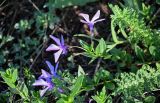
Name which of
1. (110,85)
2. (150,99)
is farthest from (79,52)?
(150,99)

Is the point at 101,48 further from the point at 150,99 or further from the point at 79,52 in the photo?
the point at 79,52

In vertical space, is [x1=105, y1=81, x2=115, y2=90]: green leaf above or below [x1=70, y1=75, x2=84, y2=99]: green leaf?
below

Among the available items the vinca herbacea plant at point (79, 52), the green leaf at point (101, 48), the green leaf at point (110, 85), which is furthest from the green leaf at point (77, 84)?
the green leaf at point (110, 85)

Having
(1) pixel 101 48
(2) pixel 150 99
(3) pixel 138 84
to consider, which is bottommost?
(2) pixel 150 99

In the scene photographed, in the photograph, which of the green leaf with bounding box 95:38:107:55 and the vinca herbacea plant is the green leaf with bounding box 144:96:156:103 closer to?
the vinca herbacea plant

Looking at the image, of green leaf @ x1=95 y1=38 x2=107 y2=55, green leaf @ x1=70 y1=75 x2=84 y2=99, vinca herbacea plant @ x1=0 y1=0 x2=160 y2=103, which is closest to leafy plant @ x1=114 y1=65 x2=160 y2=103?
vinca herbacea plant @ x1=0 y1=0 x2=160 y2=103

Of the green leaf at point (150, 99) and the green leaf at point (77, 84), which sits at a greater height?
the green leaf at point (77, 84)

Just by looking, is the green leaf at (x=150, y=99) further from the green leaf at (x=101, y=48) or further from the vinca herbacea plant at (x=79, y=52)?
the green leaf at (x=101, y=48)

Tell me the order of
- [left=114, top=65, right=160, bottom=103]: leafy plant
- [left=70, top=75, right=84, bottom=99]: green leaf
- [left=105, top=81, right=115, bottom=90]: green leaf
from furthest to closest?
[left=105, top=81, right=115, bottom=90]: green leaf
[left=114, top=65, right=160, bottom=103]: leafy plant
[left=70, top=75, right=84, bottom=99]: green leaf
